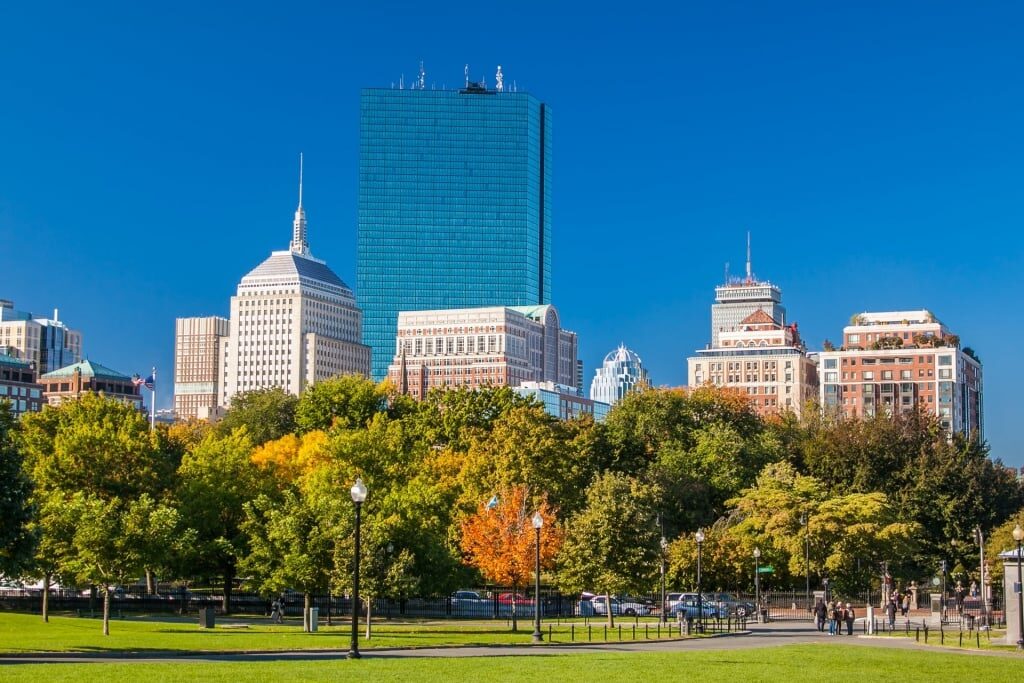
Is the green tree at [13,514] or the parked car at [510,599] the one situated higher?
the green tree at [13,514]

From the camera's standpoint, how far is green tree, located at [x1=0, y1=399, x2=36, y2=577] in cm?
5088

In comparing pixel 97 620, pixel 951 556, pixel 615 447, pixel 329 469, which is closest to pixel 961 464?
pixel 951 556

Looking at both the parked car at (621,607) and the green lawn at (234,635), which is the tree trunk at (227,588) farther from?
the parked car at (621,607)

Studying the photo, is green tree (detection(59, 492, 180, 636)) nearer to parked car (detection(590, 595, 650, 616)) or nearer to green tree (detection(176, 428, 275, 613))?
green tree (detection(176, 428, 275, 613))

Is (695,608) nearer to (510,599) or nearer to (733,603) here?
(733,603)

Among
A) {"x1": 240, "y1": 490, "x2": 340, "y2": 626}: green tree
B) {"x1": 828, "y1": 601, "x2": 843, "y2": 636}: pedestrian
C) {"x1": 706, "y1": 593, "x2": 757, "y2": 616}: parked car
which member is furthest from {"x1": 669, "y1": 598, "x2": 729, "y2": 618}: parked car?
{"x1": 240, "y1": 490, "x2": 340, "y2": 626}: green tree

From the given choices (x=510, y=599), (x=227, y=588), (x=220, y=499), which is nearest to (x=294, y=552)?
(x=227, y=588)

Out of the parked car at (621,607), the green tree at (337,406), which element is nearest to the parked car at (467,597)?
the parked car at (621,607)

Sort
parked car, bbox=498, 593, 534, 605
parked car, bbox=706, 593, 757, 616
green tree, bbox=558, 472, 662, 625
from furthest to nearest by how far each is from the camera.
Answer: parked car, bbox=498, 593, 534, 605 → parked car, bbox=706, 593, 757, 616 → green tree, bbox=558, 472, 662, 625

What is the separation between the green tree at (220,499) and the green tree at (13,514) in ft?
76.3

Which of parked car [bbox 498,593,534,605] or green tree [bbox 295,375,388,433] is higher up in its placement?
green tree [bbox 295,375,388,433]

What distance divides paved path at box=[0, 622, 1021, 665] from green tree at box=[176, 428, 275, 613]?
1010 inches

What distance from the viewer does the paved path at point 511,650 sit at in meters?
45.0

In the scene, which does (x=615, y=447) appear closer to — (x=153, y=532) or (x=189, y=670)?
(x=153, y=532)
